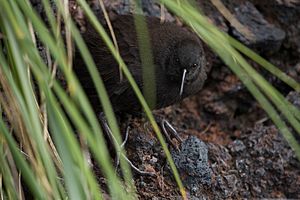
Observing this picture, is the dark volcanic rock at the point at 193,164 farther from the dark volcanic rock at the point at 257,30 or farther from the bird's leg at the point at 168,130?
the dark volcanic rock at the point at 257,30

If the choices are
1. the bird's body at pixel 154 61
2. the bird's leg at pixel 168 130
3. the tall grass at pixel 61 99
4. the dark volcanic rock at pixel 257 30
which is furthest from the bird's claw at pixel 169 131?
the tall grass at pixel 61 99

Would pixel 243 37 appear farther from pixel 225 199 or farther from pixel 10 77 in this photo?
pixel 10 77

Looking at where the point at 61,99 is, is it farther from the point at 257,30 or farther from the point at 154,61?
the point at 257,30

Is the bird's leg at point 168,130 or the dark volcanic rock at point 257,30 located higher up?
the dark volcanic rock at point 257,30

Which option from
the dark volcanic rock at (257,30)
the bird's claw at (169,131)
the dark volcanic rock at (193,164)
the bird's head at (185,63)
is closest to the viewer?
the dark volcanic rock at (193,164)

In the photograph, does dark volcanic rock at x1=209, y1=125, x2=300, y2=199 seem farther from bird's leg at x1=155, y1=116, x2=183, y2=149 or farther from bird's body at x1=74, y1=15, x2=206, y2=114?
bird's body at x1=74, y1=15, x2=206, y2=114

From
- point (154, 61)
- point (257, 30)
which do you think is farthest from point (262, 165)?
point (257, 30)

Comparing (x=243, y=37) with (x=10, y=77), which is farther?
(x=243, y=37)

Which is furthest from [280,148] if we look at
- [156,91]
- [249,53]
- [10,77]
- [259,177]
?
[10,77]
